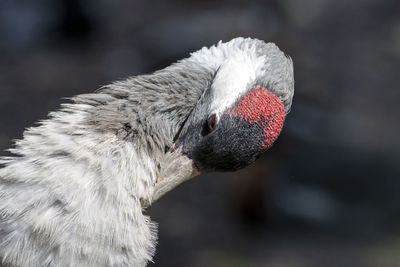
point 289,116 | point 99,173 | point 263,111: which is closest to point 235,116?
point 263,111

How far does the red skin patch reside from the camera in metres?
3.94

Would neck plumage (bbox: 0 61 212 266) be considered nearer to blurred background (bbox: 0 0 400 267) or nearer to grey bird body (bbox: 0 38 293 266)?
grey bird body (bbox: 0 38 293 266)

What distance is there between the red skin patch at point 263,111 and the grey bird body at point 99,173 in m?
0.09

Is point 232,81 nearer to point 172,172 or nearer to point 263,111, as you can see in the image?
point 263,111

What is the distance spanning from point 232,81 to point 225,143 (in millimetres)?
367

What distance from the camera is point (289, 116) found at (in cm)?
913

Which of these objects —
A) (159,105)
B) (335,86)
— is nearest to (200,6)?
(335,86)

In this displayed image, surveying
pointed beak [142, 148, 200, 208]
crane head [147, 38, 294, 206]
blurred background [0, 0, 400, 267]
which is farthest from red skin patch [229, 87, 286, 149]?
blurred background [0, 0, 400, 267]

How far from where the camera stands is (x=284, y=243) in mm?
9062

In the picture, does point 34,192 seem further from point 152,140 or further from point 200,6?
point 200,6

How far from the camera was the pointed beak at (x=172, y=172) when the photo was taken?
3.94 m

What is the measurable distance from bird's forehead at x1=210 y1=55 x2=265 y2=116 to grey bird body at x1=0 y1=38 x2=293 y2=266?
55 millimetres

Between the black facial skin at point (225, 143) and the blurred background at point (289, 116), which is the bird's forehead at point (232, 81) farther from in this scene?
the blurred background at point (289, 116)

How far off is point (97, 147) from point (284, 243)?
5752mm
